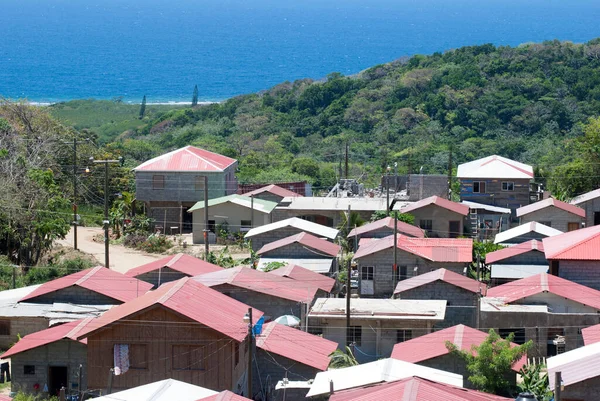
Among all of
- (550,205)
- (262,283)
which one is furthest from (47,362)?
(550,205)

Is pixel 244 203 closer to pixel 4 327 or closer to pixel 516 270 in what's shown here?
pixel 516 270

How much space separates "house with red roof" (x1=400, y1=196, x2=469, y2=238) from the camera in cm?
4462

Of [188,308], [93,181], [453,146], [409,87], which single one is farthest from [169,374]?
[409,87]

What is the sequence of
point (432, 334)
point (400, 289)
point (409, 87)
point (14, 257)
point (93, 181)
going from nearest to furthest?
point (432, 334), point (400, 289), point (14, 257), point (93, 181), point (409, 87)

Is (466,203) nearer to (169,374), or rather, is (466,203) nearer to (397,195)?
(397,195)

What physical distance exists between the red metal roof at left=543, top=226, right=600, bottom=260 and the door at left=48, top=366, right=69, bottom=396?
49.8 feet

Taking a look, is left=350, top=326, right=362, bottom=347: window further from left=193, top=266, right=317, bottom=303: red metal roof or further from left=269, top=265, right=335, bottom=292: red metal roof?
left=269, top=265, right=335, bottom=292: red metal roof

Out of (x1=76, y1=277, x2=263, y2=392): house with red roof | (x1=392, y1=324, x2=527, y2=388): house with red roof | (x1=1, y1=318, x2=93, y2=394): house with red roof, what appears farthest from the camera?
(x1=1, y1=318, x2=93, y2=394): house with red roof

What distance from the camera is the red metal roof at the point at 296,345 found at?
83.2ft

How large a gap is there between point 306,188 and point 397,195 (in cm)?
640

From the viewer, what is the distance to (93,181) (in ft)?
180

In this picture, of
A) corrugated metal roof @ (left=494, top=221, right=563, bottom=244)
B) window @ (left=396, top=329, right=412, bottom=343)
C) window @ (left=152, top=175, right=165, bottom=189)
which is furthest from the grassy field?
window @ (left=396, top=329, right=412, bottom=343)

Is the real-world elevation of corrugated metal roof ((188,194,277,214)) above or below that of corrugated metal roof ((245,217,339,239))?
above

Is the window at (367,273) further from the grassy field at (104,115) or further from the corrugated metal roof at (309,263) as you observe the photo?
the grassy field at (104,115)
